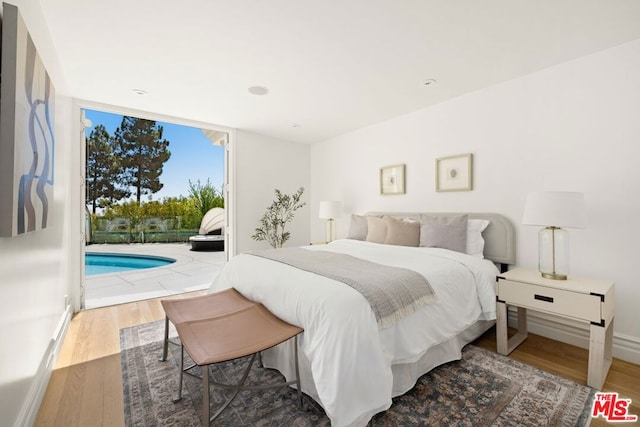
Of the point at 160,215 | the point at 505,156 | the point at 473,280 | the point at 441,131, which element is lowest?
the point at 473,280

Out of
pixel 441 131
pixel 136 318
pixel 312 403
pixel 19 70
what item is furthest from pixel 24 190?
pixel 441 131

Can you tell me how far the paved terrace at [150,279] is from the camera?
401 centimetres

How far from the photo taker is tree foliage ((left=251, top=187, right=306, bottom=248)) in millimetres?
4883

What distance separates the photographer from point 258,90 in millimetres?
3127

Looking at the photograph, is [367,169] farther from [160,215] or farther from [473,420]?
[160,215]

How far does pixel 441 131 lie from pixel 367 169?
1.26 meters

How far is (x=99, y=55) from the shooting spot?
243cm

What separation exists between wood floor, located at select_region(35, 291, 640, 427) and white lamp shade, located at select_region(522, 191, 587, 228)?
3.54 ft

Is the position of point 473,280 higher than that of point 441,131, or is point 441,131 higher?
point 441,131

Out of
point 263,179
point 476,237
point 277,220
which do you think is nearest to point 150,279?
point 277,220

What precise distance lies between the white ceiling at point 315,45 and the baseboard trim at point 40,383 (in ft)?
7.73

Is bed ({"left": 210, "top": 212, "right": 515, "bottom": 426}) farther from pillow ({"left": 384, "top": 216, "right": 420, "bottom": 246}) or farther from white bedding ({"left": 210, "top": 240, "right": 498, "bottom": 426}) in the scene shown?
pillow ({"left": 384, "top": 216, "right": 420, "bottom": 246})

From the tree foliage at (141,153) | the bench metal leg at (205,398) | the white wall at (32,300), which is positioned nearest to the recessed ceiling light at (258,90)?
the white wall at (32,300)

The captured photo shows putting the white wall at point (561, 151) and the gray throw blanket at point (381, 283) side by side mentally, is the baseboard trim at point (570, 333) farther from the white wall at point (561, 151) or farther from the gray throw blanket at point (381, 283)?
the gray throw blanket at point (381, 283)
